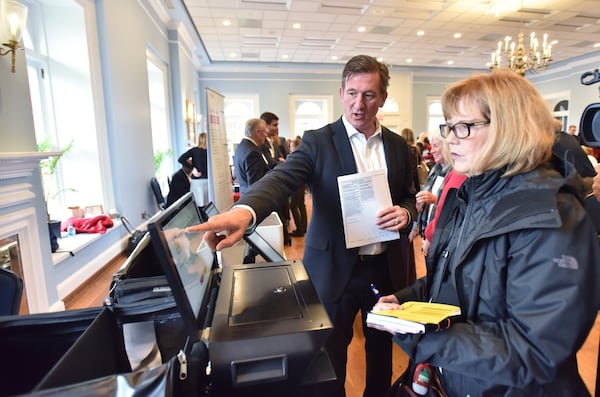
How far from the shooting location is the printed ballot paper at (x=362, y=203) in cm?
122

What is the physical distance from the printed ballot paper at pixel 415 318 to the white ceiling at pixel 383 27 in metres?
6.14

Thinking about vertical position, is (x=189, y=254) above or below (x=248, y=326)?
above

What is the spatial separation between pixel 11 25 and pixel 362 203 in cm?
211

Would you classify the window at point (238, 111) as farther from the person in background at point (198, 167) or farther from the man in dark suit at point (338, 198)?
the man in dark suit at point (338, 198)

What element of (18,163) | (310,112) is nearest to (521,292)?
(18,163)

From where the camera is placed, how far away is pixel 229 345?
2.02ft

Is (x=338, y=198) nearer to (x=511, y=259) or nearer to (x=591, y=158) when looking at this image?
(x=511, y=259)

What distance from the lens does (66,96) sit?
3377mm

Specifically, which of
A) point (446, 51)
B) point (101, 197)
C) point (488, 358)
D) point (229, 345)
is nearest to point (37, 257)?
point (101, 197)

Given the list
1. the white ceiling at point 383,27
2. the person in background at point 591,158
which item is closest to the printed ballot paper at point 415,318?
the person in background at point 591,158

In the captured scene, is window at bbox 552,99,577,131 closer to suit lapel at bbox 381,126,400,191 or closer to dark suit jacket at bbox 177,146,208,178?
dark suit jacket at bbox 177,146,208,178

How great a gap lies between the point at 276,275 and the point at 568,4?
25.8ft

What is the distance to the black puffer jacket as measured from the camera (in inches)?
25.9

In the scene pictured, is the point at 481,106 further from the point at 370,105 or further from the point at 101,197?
the point at 101,197
